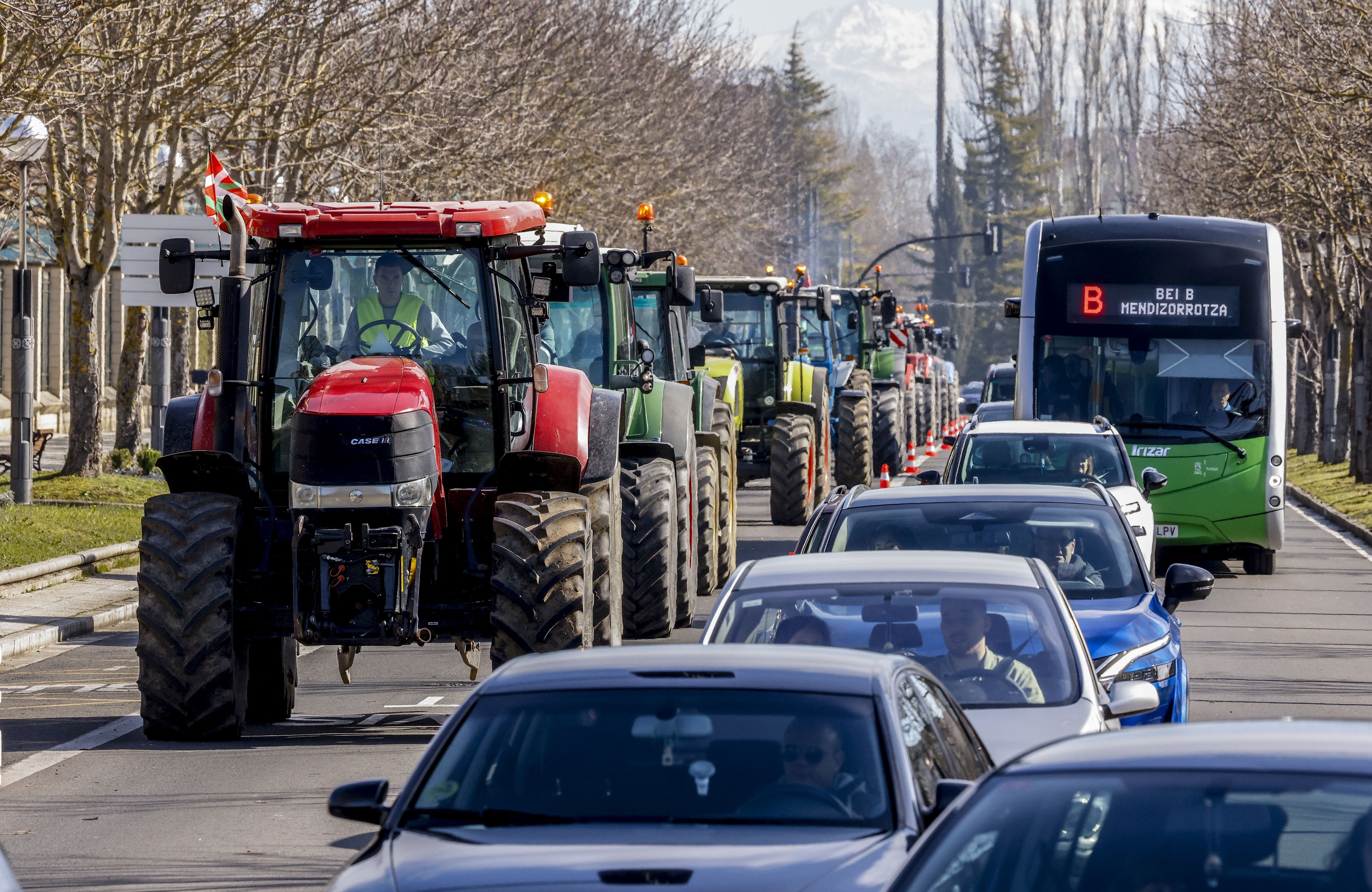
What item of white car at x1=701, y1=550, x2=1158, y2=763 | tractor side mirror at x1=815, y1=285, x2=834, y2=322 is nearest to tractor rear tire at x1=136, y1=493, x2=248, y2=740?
white car at x1=701, y1=550, x2=1158, y2=763

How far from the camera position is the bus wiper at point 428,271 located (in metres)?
10.8

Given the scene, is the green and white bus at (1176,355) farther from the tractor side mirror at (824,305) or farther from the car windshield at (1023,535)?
the car windshield at (1023,535)

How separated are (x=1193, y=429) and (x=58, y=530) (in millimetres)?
11261

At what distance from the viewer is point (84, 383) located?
26.7m

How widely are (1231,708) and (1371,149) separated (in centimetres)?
1626

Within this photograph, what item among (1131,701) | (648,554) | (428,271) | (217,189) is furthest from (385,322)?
(217,189)

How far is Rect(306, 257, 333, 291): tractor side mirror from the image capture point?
35.5ft

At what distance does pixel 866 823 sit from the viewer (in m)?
4.86

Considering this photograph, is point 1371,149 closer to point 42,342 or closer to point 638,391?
point 638,391

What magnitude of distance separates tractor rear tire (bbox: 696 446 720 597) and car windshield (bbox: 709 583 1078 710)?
960 centimetres

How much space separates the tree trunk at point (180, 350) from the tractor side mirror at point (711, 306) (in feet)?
41.1

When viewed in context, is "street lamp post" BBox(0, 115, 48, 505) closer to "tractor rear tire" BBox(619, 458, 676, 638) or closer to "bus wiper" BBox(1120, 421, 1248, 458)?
"tractor rear tire" BBox(619, 458, 676, 638)

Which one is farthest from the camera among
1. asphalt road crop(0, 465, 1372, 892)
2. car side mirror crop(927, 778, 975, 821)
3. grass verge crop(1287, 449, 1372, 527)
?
grass verge crop(1287, 449, 1372, 527)

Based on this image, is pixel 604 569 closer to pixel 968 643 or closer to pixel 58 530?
pixel 968 643
